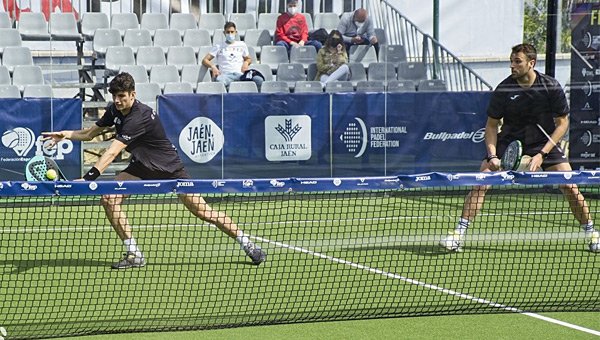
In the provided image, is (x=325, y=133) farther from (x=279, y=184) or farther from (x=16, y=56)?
(x=279, y=184)

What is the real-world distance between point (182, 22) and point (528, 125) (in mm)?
9287

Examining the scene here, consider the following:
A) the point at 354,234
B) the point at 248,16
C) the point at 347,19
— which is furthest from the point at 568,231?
the point at 248,16

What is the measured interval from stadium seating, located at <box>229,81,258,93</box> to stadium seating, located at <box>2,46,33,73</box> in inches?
135

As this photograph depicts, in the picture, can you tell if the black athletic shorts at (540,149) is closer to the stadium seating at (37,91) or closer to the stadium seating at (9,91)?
the stadium seating at (37,91)

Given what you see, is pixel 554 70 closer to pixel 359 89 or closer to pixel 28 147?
pixel 359 89

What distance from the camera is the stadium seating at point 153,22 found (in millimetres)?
16172

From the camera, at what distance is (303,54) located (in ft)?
52.7

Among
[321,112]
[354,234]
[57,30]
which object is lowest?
[354,234]

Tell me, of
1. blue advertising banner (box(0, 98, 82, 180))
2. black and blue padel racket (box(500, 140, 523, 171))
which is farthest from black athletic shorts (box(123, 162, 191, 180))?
blue advertising banner (box(0, 98, 82, 180))

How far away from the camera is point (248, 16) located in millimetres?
16438

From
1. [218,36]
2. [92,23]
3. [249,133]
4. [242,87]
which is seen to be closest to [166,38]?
[218,36]

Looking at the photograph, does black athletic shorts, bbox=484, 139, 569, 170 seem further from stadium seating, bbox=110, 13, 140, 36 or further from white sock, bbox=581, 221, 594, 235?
stadium seating, bbox=110, 13, 140, 36

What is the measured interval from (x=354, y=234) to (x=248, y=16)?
7.60 m

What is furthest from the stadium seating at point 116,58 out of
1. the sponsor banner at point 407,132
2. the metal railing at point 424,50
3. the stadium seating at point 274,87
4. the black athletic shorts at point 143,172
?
the black athletic shorts at point 143,172
